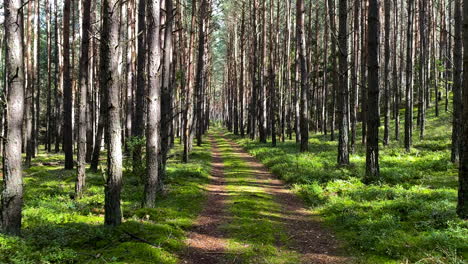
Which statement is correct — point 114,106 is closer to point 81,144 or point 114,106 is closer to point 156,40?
point 156,40

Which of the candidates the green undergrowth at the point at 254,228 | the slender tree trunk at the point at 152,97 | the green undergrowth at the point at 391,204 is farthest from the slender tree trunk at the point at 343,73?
the slender tree trunk at the point at 152,97

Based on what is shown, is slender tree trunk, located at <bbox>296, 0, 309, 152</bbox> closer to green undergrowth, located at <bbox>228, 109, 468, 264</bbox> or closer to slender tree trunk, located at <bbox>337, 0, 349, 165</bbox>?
green undergrowth, located at <bbox>228, 109, 468, 264</bbox>

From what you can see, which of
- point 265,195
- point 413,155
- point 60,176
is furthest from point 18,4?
point 413,155

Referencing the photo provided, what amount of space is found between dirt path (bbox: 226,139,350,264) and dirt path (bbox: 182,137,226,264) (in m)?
1.52

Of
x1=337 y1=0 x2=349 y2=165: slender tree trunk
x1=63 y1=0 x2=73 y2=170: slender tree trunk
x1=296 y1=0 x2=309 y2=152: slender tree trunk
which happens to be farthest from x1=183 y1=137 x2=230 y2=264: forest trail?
x1=296 y1=0 x2=309 y2=152: slender tree trunk

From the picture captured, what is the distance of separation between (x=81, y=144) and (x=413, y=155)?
1560 centimetres

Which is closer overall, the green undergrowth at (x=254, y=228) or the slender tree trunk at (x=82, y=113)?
the green undergrowth at (x=254, y=228)

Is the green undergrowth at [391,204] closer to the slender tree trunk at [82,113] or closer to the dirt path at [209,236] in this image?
the dirt path at [209,236]

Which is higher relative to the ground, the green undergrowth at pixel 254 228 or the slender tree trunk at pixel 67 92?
the slender tree trunk at pixel 67 92

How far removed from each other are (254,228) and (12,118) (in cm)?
534

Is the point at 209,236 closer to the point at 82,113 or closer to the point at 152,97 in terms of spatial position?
the point at 152,97

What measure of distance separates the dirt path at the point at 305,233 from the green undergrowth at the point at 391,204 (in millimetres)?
334

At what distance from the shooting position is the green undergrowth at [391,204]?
6121 mm

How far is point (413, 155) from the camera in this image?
57.7 ft
